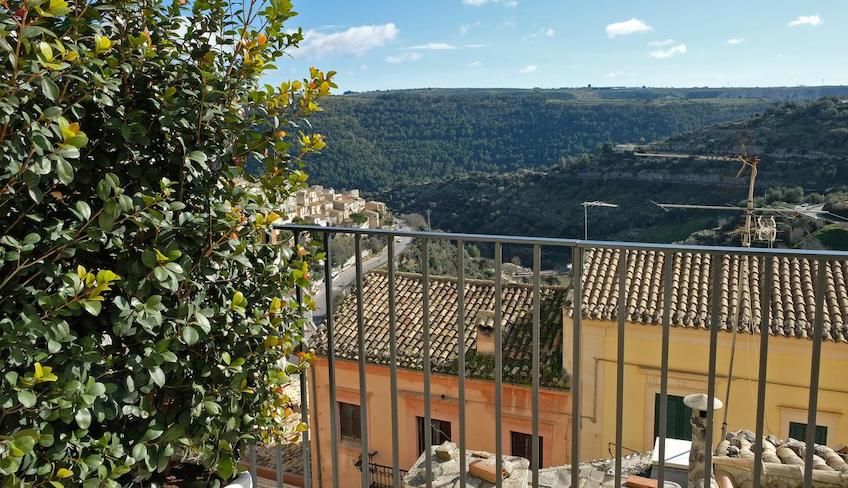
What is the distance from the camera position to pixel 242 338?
62.6 inches

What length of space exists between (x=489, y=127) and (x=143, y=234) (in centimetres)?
4000

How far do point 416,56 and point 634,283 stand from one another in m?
22.3

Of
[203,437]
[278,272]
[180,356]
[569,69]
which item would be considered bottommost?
[203,437]

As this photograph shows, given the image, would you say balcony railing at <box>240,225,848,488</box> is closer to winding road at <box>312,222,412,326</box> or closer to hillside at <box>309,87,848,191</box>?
winding road at <box>312,222,412,326</box>

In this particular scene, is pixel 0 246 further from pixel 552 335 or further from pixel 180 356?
pixel 552 335

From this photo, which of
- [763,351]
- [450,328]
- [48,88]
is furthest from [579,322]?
[450,328]

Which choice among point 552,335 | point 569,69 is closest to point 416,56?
point 569,69

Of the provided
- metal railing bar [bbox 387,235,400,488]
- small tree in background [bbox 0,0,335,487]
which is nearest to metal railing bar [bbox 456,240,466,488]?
metal railing bar [bbox 387,235,400,488]

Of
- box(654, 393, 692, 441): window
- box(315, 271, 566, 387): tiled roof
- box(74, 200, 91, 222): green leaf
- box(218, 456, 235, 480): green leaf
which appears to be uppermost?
box(74, 200, 91, 222): green leaf

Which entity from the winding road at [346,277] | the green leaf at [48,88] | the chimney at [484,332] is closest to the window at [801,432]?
the chimney at [484,332]

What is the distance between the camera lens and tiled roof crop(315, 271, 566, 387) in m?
8.40

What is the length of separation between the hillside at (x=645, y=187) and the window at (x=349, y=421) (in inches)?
523

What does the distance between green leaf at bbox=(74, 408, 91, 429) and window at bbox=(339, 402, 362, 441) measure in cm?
799

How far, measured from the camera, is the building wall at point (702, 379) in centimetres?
682
